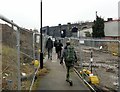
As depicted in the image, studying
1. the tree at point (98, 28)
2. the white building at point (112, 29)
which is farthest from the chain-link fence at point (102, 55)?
the tree at point (98, 28)

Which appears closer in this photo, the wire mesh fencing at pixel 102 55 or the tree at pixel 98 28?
the wire mesh fencing at pixel 102 55

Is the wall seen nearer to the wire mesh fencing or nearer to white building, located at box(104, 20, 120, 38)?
white building, located at box(104, 20, 120, 38)

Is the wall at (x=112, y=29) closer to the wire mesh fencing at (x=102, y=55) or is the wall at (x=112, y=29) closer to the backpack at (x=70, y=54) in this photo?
the wire mesh fencing at (x=102, y=55)

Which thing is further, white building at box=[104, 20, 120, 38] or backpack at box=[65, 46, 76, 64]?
white building at box=[104, 20, 120, 38]

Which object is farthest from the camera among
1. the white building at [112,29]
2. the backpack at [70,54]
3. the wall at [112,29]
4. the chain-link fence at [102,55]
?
the wall at [112,29]

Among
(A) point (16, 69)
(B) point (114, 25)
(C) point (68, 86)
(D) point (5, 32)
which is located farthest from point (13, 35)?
(B) point (114, 25)

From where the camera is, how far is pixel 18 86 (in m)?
7.86

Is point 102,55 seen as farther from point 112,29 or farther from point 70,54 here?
point 112,29

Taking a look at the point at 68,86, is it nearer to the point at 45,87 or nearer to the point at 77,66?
the point at 45,87

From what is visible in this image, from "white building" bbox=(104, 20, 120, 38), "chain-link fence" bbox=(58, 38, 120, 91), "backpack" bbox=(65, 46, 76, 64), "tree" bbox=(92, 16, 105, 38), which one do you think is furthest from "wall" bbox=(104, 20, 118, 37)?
"backpack" bbox=(65, 46, 76, 64)

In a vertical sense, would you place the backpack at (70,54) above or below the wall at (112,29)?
below

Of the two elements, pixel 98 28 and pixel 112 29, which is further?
pixel 98 28

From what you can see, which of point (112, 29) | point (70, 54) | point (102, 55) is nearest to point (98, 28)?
point (112, 29)

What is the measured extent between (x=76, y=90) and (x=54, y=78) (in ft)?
10.9
